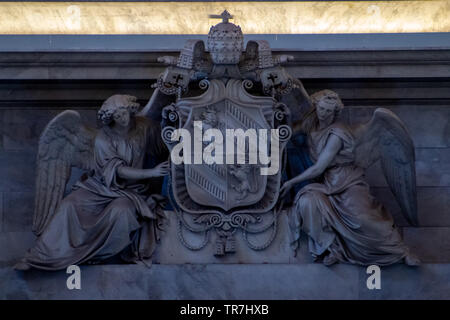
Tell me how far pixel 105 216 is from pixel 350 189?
2166 mm

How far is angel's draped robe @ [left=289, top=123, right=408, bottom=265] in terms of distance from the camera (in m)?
9.31

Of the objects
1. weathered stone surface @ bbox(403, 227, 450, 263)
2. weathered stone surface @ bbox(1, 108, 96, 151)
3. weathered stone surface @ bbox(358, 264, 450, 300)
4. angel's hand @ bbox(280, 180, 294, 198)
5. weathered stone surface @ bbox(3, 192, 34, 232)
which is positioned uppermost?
weathered stone surface @ bbox(1, 108, 96, 151)

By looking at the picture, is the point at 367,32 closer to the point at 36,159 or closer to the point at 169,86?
the point at 169,86

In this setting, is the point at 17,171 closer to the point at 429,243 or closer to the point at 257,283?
the point at 257,283

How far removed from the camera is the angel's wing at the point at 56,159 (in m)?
9.75

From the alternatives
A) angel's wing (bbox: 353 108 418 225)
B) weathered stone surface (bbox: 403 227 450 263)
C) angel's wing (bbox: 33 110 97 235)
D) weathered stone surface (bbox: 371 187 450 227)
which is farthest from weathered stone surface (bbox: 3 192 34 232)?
weathered stone surface (bbox: 403 227 450 263)

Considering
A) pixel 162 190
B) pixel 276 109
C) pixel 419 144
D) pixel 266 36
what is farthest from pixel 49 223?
pixel 419 144

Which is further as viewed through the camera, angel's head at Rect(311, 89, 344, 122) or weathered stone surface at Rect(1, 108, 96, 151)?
weathered stone surface at Rect(1, 108, 96, 151)

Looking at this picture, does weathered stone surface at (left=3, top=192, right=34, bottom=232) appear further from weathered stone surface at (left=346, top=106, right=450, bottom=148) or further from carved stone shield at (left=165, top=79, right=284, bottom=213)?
weathered stone surface at (left=346, top=106, right=450, bottom=148)

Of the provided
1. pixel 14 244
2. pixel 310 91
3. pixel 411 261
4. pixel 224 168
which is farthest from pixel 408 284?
pixel 14 244

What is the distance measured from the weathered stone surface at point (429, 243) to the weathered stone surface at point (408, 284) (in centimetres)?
101

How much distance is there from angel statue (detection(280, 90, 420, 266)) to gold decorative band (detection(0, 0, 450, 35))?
148 centimetres

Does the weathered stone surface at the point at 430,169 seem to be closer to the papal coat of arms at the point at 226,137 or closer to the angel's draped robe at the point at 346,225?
the angel's draped robe at the point at 346,225

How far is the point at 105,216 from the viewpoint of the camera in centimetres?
941
